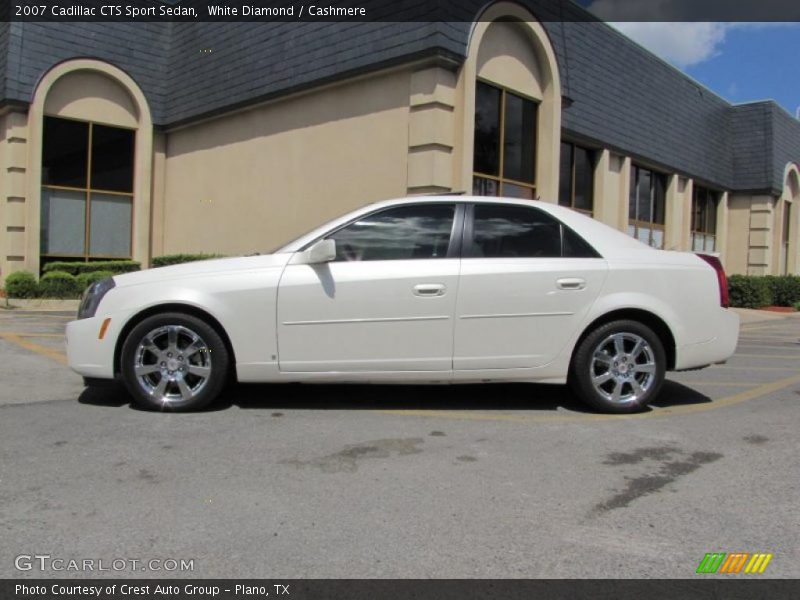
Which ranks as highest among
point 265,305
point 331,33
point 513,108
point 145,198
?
point 331,33

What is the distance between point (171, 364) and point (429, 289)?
81.1 inches

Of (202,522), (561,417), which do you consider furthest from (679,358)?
(202,522)

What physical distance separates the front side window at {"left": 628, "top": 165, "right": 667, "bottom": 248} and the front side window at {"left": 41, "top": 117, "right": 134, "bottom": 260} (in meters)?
14.0

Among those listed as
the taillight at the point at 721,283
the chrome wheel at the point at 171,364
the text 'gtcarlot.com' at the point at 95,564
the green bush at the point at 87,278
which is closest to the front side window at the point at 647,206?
the green bush at the point at 87,278

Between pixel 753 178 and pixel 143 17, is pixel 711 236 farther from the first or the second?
pixel 143 17

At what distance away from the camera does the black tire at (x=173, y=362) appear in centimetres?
514

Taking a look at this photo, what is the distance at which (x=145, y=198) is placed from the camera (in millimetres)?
17734

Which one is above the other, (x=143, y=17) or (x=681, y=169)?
(x=143, y=17)

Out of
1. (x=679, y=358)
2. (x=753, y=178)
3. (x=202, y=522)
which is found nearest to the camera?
(x=202, y=522)

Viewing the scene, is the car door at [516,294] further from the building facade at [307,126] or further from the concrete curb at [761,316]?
the concrete curb at [761,316]

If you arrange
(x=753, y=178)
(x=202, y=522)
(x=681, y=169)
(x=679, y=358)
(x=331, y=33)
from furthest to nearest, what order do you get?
1. (x=753, y=178)
2. (x=681, y=169)
3. (x=331, y=33)
4. (x=679, y=358)
5. (x=202, y=522)

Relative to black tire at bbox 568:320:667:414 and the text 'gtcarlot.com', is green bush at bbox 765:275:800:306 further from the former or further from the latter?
the text 'gtcarlot.com'

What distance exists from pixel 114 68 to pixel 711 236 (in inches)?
806
